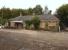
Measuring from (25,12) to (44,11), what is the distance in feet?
39.4

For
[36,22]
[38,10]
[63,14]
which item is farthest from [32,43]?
[38,10]

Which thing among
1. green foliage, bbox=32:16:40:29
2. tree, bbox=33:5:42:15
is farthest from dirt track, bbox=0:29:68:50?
tree, bbox=33:5:42:15

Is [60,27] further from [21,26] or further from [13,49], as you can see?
[13,49]

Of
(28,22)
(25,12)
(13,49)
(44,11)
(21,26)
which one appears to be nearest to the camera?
(13,49)

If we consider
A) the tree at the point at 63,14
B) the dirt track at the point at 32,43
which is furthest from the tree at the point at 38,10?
the dirt track at the point at 32,43

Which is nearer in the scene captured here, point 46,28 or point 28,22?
point 46,28

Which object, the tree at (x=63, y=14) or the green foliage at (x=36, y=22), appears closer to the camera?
the green foliage at (x=36, y=22)

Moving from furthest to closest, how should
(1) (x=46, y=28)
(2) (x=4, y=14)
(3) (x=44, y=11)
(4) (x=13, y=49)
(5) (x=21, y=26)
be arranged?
(3) (x=44, y=11) → (2) (x=4, y=14) → (5) (x=21, y=26) → (1) (x=46, y=28) → (4) (x=13, y=49)

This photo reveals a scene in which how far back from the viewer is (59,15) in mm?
74500

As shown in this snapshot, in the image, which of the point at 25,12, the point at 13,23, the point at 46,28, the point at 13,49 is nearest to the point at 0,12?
the point at 25,12

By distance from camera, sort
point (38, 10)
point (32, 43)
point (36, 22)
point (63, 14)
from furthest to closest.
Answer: point (38, 10)
point (63, 14)
point (36, 22)
point (32, 43)

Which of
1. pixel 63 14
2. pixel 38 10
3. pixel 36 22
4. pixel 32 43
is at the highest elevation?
pixel 38 10

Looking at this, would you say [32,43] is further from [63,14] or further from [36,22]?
[63,14]

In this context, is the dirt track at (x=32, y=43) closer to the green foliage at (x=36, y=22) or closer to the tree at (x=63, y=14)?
the green foliage at (x=36, y=22)
